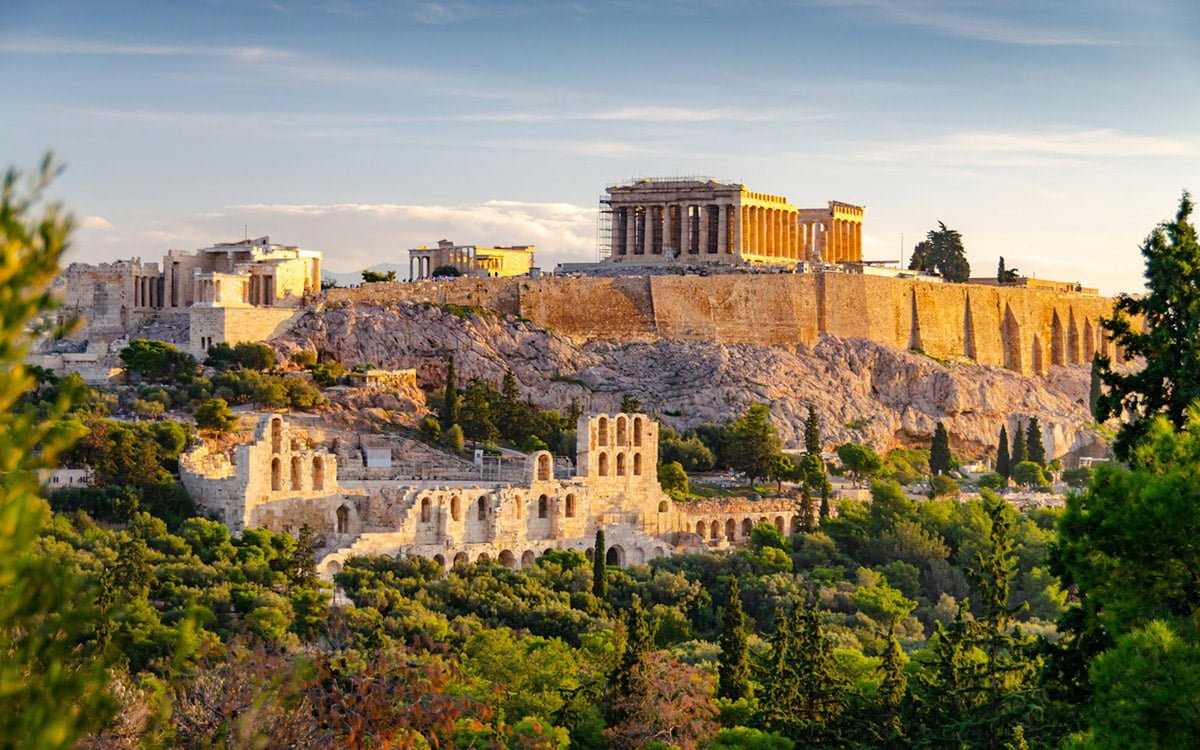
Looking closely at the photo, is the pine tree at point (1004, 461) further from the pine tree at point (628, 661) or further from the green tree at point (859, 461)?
the pine tree at point (628, 661)

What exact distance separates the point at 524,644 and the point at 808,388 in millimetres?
29986

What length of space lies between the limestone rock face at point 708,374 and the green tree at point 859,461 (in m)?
2.52

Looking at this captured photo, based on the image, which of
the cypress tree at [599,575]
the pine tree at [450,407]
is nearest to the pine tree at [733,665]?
the cypress tree at [599,575]

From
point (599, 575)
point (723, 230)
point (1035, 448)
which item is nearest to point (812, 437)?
point (1035, 448)

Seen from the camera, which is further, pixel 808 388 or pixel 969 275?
pixel 969 275

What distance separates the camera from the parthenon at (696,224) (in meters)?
68.2

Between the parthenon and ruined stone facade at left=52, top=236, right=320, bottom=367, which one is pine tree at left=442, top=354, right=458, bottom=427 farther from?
the parthenon

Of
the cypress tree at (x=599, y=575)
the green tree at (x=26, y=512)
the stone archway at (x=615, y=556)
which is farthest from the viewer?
the stone archway at (x=615, y=556)

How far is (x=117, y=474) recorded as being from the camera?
36.2 m

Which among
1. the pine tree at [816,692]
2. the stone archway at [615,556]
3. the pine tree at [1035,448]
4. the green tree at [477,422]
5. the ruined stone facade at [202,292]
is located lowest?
the pine tree at [816,692]

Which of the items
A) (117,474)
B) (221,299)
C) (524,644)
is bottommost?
(524,644)

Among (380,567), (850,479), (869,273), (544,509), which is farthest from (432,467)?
(869,273)

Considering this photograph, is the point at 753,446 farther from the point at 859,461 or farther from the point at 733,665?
the point at 733,665

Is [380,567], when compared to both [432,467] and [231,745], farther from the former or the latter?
[231,745]
